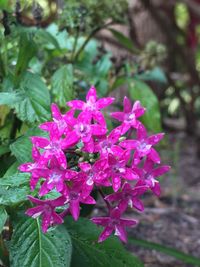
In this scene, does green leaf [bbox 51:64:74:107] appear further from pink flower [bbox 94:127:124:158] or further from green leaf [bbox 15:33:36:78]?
pink flower [bbox 94:127:124:158]

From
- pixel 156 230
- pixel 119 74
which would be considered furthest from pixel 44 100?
pixel 156 230

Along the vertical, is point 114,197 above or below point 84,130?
below

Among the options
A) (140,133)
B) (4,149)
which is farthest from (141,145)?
(4,149)

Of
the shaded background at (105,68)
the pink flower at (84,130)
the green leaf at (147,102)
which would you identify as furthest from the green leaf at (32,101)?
the green leaf at (147,102)

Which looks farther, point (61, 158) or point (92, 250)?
point (92, 250)

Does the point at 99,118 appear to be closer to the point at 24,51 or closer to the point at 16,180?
the point at 16,180

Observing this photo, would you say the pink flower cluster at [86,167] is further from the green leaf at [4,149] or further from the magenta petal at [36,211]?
the green leaf at [4,149]

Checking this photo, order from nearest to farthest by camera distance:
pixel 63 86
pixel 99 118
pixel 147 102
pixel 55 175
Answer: pixel 55 175
pixel 99 118
pixel 63 86
pixel 147 102
